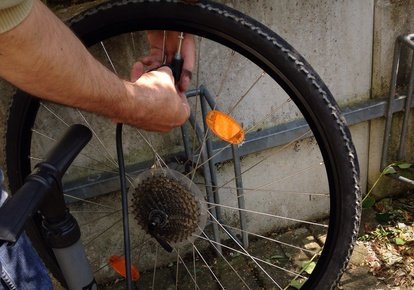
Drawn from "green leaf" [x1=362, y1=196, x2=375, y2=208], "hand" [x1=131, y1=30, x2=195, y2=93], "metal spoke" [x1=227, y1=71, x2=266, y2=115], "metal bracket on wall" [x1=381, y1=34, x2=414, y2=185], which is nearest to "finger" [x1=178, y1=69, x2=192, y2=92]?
"hand" [x1=131, y1=30, x2=195, y2=93]

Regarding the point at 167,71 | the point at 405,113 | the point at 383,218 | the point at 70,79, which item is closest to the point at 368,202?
the point at 383,218

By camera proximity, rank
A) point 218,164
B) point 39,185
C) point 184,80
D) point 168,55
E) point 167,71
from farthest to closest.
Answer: point 218,164 → point 168,55 → point 184,80 → point 167,71 → point 39,185

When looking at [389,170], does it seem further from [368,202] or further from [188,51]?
[188,51]

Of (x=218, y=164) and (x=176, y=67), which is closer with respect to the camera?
(x=176, y=67)

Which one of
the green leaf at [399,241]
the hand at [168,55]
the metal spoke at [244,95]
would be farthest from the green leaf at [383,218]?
the hand at [168,55]

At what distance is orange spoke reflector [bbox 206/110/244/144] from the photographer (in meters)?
1.73

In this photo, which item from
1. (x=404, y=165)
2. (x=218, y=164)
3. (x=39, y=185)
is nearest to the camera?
(x=39, y=185)

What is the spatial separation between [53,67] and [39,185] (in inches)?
9.7

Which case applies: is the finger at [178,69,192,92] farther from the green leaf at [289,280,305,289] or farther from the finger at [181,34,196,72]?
the green leaf at [289,280,305,289]

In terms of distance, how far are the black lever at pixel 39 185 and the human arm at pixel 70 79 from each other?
9 cm

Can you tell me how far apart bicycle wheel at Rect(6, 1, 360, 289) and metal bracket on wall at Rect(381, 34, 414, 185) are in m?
0.33

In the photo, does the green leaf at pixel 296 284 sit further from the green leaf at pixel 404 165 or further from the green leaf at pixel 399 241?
the green leaf at pixel 404 165

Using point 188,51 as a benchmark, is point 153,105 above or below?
below

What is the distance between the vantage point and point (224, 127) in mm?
1737
